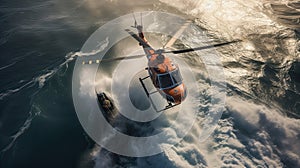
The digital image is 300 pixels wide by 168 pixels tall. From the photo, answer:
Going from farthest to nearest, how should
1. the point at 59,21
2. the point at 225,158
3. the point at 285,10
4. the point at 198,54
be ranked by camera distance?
the point at 59,21 → the point at 285,10 → the point at 198,54 → the point at 225,158

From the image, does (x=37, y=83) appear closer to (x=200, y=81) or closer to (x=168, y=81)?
(x=168, y=81)

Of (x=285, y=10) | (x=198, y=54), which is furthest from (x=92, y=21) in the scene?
(x=285, y=10)

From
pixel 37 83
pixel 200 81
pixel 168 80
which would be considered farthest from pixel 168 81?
pixel 37 83

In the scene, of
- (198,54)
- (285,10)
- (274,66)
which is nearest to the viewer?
(274,66)

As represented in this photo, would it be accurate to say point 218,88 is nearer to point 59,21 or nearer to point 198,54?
point 198,54

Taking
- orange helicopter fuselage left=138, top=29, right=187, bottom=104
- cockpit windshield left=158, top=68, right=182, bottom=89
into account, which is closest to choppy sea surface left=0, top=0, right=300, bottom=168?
orange helicopter fuselage left=138, top=29, right=187, bottom=104

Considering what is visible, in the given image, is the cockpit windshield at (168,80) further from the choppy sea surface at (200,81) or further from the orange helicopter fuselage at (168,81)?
the choppy sea surface at (200,81)

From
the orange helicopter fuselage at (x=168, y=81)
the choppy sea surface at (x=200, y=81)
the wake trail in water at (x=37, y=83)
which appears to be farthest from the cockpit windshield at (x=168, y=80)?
the wake trail in water at (x=37, y=83)
